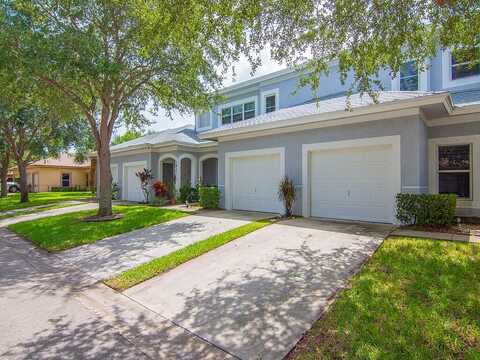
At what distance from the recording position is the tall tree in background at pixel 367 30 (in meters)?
6.07

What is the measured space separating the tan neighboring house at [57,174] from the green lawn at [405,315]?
33783mm

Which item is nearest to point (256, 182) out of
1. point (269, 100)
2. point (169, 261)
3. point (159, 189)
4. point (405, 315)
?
point (159, 189)

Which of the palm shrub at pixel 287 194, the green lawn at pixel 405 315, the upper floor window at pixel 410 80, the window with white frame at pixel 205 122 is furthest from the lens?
the window with white frame at pixel 205 122

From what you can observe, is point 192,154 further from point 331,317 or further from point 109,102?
point 331,317

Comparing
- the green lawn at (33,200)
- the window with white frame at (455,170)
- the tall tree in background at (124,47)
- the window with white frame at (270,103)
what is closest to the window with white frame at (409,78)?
the window with white frame at (455,170)

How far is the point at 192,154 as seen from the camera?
16.7m

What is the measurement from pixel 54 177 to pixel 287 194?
33998 millimetres

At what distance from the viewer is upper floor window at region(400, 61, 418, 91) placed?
11.9 m

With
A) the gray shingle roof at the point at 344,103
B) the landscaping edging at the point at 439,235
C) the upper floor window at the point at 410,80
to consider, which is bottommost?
the landscaping edging at the point at 439,235

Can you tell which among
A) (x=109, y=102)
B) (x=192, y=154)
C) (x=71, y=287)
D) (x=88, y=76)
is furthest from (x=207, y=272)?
(x=192, y=154)

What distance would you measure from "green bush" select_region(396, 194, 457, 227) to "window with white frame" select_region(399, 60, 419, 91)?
6765 millimetres

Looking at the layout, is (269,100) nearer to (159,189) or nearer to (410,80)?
(410,80)

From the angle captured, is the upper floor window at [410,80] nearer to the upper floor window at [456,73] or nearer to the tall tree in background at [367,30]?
the upper floor window at [456,73]

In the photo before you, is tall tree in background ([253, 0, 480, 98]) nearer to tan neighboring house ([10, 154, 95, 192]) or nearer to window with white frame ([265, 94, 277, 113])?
window with white frame ([265, 94, 277, 113])
